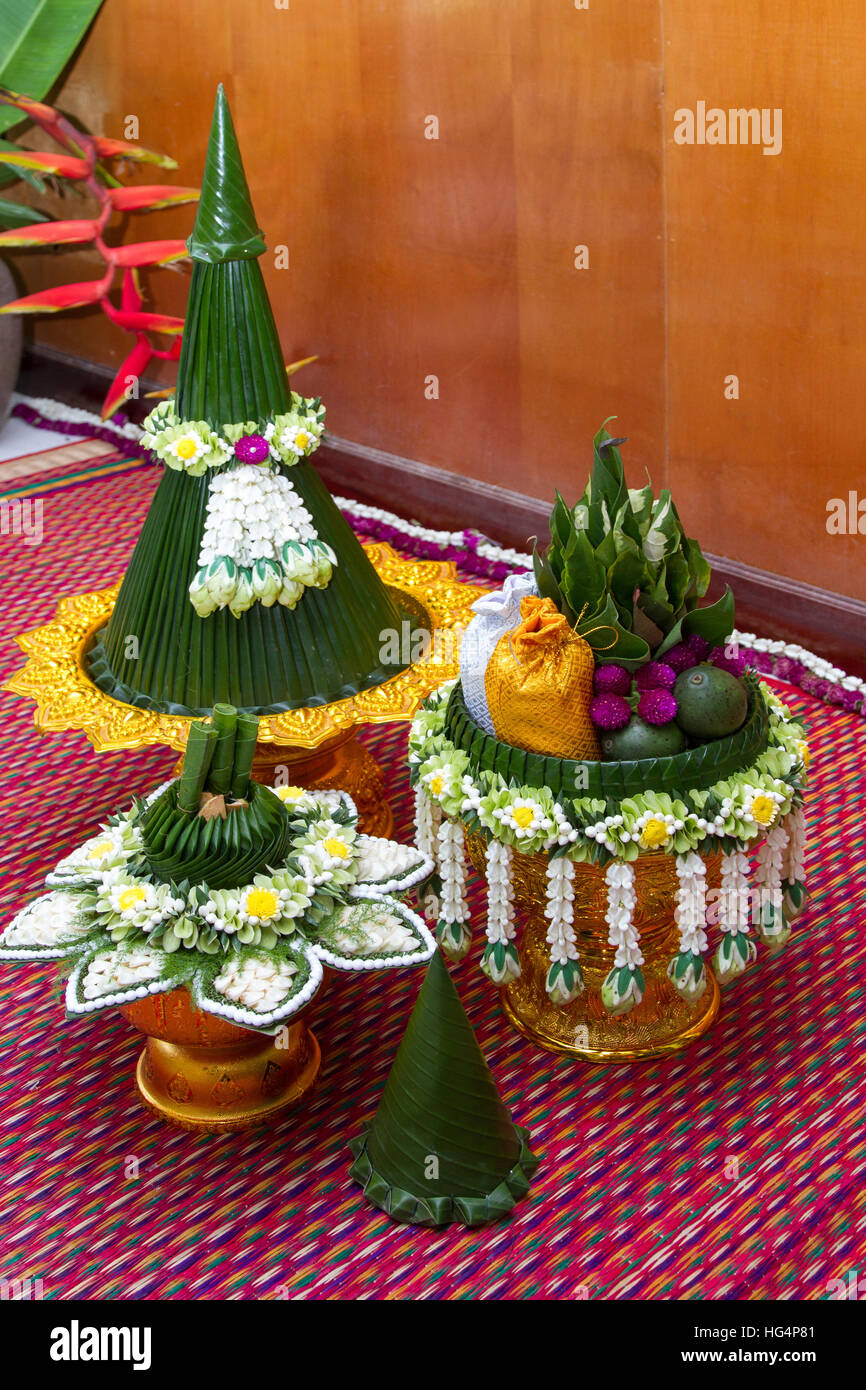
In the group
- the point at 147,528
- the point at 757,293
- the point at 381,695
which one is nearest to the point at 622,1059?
the point at 381,695

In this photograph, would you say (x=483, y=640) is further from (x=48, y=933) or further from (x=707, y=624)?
(x=48, y=933)

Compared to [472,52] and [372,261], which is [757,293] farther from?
[372,261]

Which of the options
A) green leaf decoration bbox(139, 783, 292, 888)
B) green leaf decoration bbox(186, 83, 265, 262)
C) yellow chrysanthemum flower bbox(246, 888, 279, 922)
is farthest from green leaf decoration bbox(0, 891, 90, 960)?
green leaf decoration bbox(186, 83, 265, 262)

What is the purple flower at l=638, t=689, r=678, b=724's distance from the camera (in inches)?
76.4

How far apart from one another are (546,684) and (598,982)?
18.1 inches

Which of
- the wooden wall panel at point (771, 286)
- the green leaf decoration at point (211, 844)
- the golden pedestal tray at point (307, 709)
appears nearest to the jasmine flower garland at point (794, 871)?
the golden pedestal tray at point (307, 709)

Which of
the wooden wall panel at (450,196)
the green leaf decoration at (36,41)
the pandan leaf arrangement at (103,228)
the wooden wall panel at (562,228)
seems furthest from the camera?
the green leaf decoration at (36,41)

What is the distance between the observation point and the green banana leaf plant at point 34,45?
4535 millimetres

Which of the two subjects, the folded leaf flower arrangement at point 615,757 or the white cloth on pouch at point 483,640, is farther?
the white cloth on pouch at point 483,640

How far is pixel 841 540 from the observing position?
3066mm

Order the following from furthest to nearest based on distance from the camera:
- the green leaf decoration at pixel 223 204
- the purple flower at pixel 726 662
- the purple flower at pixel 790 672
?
the purple flower at pixel 790 672 → the green leaf decoration at pixel 223 204 → the purple flower at pixel 726 662

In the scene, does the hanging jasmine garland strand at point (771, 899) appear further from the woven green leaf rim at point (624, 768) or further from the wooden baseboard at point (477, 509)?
the wooden baseboard at point (477, 509)

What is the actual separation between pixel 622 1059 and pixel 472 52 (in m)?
2.35

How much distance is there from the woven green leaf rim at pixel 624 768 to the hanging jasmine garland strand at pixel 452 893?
11cm
